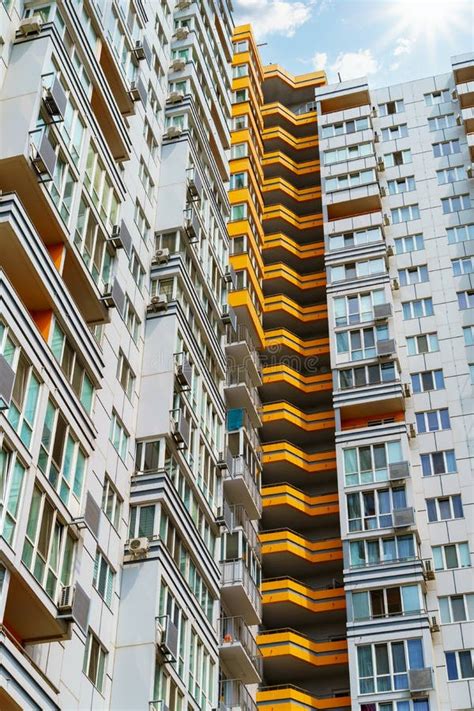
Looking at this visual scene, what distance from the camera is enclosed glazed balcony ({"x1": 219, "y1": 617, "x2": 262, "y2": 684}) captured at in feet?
133

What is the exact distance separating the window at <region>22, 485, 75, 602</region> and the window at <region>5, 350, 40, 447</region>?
1.51 meters

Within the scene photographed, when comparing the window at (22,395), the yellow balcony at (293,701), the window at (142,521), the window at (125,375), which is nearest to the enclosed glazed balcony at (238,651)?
the yellow balcony at (293,701)

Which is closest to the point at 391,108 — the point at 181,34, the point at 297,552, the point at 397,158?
the point at 397,158

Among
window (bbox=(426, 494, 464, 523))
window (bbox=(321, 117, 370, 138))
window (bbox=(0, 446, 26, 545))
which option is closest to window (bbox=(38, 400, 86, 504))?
window (bbox=(0, 446, 26, 545))

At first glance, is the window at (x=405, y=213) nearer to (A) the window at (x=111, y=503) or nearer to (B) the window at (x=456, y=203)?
(B) the window at (x=456, y=203)

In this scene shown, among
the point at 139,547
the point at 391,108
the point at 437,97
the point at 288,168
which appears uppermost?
the point at 391,108

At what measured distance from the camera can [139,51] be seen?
1661 inches

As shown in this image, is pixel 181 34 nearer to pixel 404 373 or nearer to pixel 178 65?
pixel 178 65

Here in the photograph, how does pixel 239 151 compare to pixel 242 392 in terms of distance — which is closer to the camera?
pixel 242 392

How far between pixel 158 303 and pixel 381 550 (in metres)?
16.7

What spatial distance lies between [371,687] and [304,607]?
6.17m

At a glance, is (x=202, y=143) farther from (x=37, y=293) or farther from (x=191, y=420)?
(x=37, y=293)

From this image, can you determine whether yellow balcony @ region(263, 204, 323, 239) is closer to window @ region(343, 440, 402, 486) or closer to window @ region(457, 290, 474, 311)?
window @ region(457, 290, 474, 311)

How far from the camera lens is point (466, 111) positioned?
2517 inches
